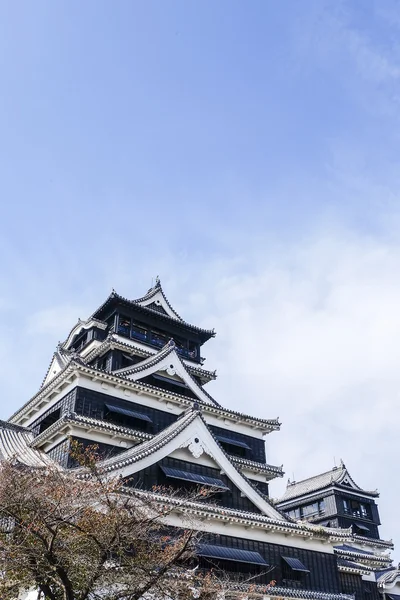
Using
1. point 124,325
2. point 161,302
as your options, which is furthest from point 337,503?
point 124,325

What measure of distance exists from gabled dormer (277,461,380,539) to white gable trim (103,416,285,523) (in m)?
29.9

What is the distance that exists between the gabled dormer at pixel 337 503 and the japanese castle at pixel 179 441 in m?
16.2

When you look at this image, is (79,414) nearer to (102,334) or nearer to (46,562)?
(102,334)

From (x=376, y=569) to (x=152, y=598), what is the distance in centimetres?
2521

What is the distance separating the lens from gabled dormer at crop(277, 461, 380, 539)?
5081 cm

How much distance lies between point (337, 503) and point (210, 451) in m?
31.7

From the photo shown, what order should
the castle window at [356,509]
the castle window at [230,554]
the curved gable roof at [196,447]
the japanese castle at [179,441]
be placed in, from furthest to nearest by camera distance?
the castle window at [356,509]
the curved gable roof at [196,447]
the japanese castle at [179,441]
the castle window at [230,554]

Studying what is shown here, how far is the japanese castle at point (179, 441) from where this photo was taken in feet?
71.1

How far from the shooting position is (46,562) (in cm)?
1147

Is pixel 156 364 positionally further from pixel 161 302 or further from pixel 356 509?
pixel 356 509

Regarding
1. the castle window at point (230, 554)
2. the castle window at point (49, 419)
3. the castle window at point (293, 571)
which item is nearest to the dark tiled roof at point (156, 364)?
the castle window at point (49, 419)

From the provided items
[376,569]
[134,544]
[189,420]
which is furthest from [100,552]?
[376,569]

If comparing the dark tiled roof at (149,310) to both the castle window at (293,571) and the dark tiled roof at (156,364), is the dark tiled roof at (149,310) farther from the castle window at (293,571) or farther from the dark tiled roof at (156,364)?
the castle window at (293,571)

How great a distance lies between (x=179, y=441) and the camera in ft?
76.6
